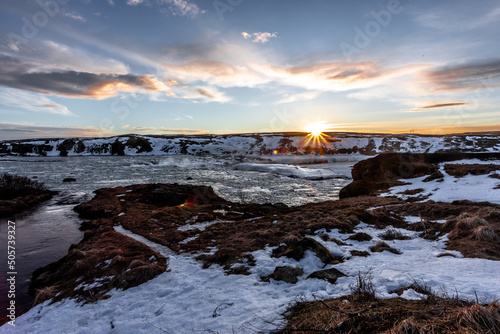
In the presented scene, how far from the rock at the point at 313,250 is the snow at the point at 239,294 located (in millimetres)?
178

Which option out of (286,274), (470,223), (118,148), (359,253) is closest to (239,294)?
(286,274)

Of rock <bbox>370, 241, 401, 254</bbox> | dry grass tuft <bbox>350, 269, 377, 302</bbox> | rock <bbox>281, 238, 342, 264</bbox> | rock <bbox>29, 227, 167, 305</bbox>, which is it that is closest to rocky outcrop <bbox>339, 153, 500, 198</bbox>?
rock <bbox>370, 241, 401, 254</bbox>

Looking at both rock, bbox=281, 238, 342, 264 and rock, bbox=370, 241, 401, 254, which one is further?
rock, bbox=370, 241, 401, 254

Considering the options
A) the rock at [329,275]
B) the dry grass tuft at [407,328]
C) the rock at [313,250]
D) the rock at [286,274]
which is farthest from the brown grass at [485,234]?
the dry grass tuft at [407,328]

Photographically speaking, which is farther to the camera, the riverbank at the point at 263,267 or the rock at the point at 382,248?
the rock at the point at 382,248

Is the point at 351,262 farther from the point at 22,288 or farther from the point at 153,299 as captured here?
the point at 22,288

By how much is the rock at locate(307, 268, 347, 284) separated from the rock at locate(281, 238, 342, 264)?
94 centimetres

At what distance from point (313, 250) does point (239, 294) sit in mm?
2796

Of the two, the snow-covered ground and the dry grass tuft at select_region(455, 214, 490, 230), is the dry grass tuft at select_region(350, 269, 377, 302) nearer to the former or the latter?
the dry grass tuft at select_region(455, 214, 490, 230)

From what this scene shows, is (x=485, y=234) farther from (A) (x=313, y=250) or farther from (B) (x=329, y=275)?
(B) (x=329, y=275)

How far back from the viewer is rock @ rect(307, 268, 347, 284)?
5621mm

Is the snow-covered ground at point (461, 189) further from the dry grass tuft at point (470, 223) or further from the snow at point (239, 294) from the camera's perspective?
the snow at point (239, 294)

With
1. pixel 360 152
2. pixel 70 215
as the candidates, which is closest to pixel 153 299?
pixel 70 215

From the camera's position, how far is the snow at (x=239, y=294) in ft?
14.9
